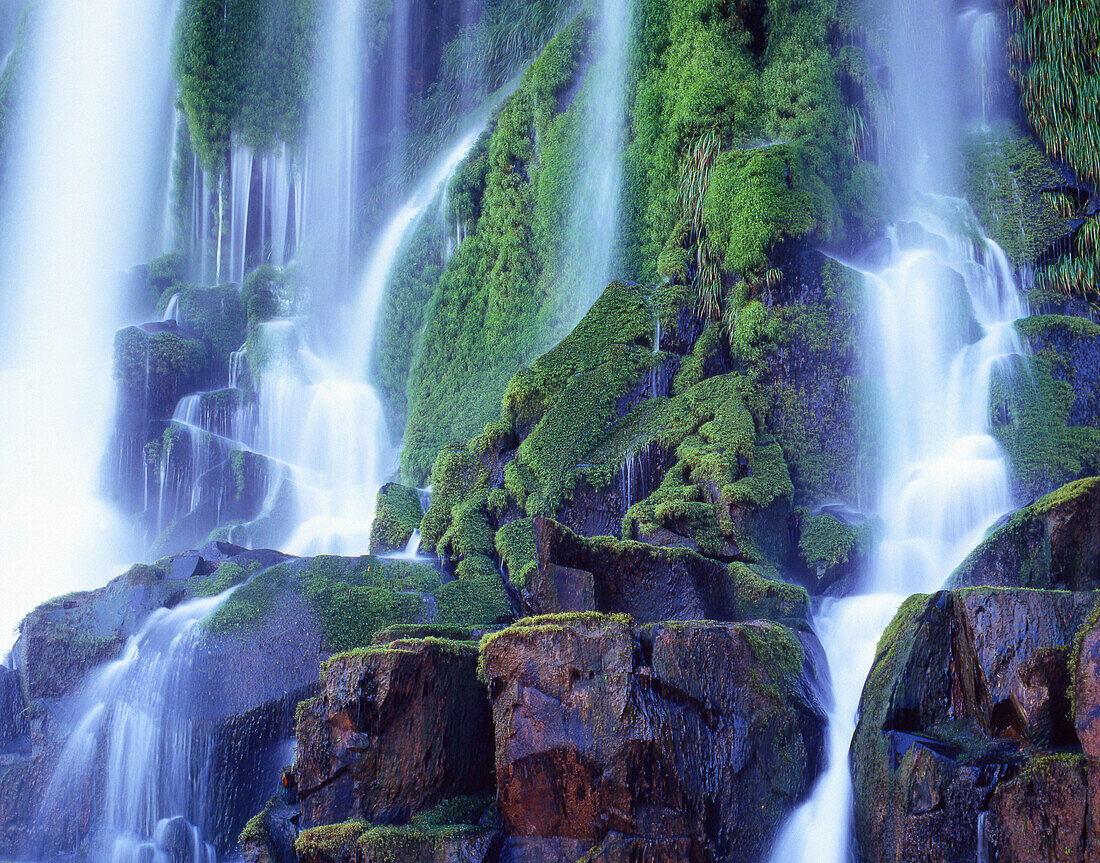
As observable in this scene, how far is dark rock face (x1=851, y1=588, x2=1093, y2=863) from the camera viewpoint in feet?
17.1

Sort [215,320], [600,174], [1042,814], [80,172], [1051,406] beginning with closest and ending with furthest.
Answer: [1042,814] < [1051,406] < [600,174] < [215,320] < [80,172]

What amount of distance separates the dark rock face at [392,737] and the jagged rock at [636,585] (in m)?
2.00

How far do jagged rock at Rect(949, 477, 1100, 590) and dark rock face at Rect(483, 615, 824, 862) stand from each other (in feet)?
8.62

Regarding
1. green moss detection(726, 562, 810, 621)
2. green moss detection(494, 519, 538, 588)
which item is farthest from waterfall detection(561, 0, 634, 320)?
green moss detection(726, 562, 810, 621)

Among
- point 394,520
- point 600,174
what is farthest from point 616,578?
point 600,174

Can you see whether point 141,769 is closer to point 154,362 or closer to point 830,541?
point 830,541

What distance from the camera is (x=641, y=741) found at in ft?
20.7

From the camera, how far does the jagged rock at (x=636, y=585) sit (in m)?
8.93

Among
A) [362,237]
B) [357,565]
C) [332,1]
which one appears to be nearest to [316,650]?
[357,565]

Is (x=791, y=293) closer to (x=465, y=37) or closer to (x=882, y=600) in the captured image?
(x=882, y=600)

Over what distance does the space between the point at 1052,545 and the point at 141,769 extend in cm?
926

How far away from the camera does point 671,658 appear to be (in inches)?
262

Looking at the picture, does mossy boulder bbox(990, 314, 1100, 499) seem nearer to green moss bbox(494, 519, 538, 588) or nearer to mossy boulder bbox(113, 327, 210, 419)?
green moss bbox(494, 519, 538, 588)

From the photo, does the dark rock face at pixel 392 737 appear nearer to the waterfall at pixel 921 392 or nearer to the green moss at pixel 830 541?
the waterfall at pixel 921 392
